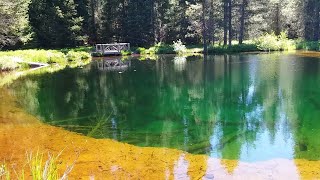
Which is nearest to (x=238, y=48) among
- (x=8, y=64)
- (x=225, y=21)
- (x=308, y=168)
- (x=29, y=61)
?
(x=225, y=21)

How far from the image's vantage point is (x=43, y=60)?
2792cm

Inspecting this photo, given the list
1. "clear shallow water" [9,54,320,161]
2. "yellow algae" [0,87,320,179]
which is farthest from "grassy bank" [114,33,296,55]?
"yellow algae" [0,87,320,179]

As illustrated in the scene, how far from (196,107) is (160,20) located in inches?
1127

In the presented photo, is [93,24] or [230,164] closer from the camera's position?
[230,164]

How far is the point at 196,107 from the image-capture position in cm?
1245

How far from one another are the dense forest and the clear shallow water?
16.6 meters

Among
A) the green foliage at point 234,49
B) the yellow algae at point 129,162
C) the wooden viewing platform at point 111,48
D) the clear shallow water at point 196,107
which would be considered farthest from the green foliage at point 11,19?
the yellow algae at point 129,162

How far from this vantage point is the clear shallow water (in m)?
8.48

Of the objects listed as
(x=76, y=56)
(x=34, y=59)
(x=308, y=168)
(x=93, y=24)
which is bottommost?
(x=308, y=168)

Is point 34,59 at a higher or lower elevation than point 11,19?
lower

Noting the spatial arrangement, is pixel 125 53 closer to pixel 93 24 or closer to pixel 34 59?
pixel 93 24

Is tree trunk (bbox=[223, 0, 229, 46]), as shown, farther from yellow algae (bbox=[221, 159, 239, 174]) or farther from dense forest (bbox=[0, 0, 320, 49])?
yellow algae (bbox=[221, 159, 239, 174])

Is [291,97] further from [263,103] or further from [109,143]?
[109,143]

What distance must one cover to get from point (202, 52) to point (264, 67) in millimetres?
13115
